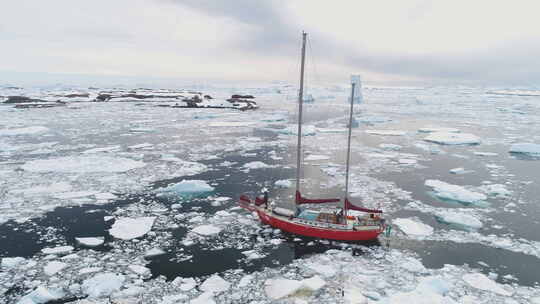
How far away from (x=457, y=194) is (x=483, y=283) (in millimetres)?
6731

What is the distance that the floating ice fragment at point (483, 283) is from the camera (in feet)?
26.2

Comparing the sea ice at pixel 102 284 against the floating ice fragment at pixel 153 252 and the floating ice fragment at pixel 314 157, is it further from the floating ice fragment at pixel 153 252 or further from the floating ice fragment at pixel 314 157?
the floating ice fragment at pixel 314 157

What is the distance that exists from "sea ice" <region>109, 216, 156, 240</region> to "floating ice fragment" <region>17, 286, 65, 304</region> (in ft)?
9.62

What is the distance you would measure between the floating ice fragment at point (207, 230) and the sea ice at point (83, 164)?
28.7ft

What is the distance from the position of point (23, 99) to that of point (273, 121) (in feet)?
155

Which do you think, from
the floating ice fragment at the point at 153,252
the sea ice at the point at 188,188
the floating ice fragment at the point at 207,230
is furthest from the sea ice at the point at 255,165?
the floating ice fragment at the point at 153,252

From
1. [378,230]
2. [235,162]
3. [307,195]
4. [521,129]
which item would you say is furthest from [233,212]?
[521,129]

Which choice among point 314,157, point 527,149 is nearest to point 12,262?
point 314,157

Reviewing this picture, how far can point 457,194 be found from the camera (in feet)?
46.9

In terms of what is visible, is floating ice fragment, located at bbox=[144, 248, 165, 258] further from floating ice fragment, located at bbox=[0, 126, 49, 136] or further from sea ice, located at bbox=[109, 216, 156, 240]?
floating ice fragment, located at bbox=[0, 126, 49, 136]

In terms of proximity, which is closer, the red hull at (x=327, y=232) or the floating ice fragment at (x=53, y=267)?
the floating ice fragment at (x=53, y=267)

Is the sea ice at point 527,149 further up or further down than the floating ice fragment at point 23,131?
further up

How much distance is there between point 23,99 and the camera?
58156 millimetres

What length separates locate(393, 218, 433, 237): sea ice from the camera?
1117 centimetres
